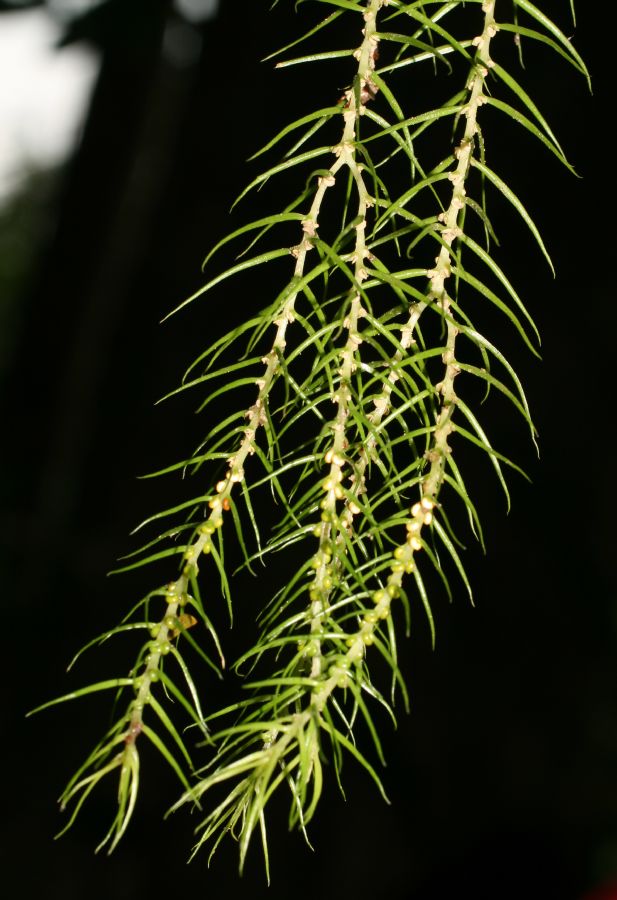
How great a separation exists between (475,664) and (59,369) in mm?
851

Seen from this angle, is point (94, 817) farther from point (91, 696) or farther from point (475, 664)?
point (475, 664)

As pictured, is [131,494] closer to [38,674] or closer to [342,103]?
[38,674]

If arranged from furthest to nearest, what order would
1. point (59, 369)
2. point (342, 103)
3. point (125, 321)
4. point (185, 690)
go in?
point (59, 369), point (125, 321), point (185, 690), point (342, 103)

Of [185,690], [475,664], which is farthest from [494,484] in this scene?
[185,690]

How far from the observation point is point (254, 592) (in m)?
1.09

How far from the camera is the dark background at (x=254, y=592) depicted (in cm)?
106

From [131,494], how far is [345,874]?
59 cm

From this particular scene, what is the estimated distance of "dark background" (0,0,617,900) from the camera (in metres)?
1.06

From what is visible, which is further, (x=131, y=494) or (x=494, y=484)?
(x=131, y=494)

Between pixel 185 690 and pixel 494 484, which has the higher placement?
pixel 494 484

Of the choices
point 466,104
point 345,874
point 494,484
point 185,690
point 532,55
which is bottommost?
point 345,874

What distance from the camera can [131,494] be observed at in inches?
50.4

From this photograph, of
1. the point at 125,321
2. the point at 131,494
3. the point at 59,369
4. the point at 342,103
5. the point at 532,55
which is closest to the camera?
the point at 342,103

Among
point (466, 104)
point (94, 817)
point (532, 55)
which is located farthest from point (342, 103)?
point (94, 817)
